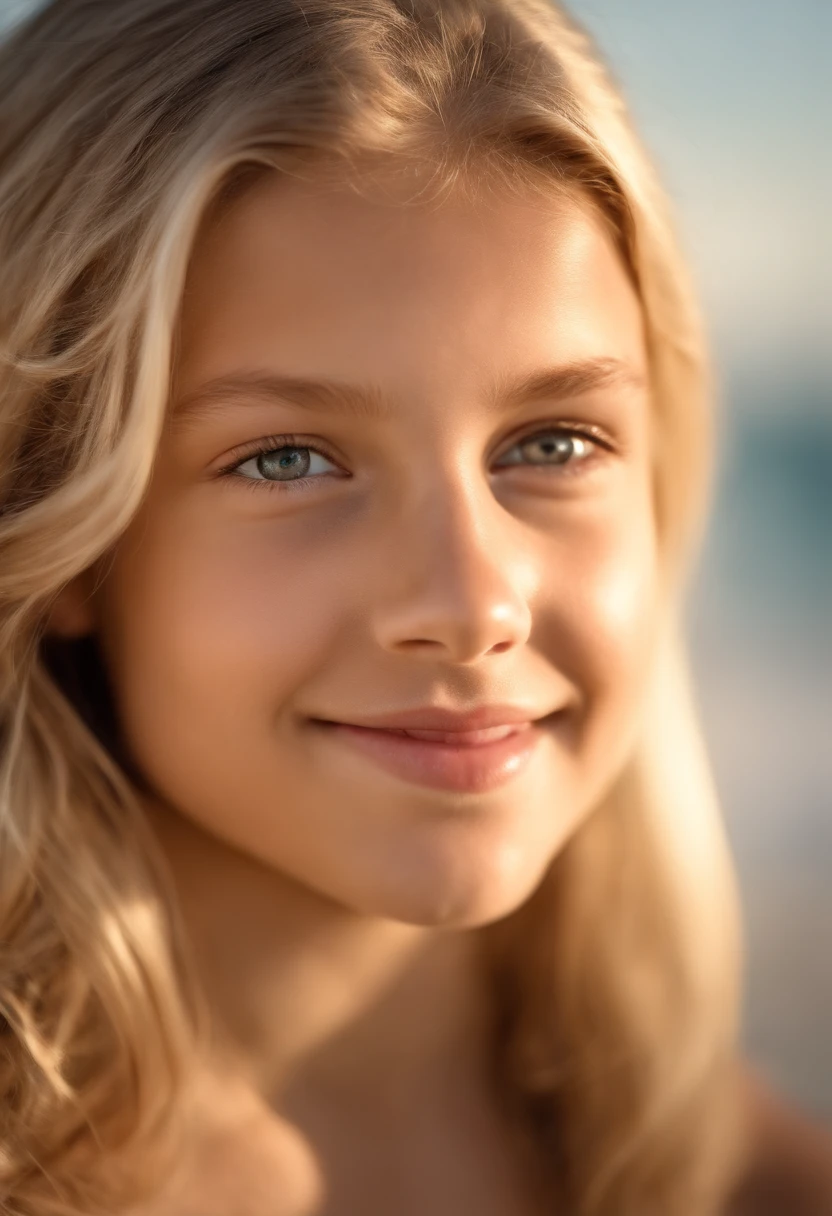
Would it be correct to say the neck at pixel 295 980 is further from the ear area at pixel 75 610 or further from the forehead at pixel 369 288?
the forehead at pixel 369 288

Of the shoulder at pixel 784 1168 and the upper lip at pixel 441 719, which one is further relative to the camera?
the shoulder at pixel 784 1168

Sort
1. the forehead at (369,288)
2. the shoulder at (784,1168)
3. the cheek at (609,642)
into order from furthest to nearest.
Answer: the shoulder at (784,1168) → the cheek at (609,642) → the forehead at (369,288)

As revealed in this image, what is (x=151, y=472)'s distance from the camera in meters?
1.12

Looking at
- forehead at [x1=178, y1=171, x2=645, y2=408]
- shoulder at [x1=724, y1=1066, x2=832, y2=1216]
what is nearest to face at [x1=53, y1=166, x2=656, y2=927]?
forehead at [x1=178, y1=171, x2=645, y2=408]

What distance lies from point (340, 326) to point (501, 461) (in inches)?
8.6

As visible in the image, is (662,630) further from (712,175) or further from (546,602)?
(712,175)

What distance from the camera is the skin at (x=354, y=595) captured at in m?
1.07

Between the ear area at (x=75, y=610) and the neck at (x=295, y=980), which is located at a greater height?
the ear area at (x=75, y=610)

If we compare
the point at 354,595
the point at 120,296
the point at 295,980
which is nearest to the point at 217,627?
the point at 354,595

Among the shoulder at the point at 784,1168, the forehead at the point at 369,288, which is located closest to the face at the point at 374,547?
the forehead at the point at 369,288

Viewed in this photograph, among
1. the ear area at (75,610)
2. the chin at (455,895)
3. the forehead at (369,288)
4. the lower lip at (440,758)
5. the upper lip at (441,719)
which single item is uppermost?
the forehead at (369,288)

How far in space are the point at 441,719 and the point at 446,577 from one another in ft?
0.41

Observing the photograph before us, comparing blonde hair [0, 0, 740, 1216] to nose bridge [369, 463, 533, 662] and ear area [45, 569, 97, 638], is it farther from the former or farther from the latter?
nose bridge [369, 463, 533, 662]

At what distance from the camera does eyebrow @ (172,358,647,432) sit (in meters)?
1.07
